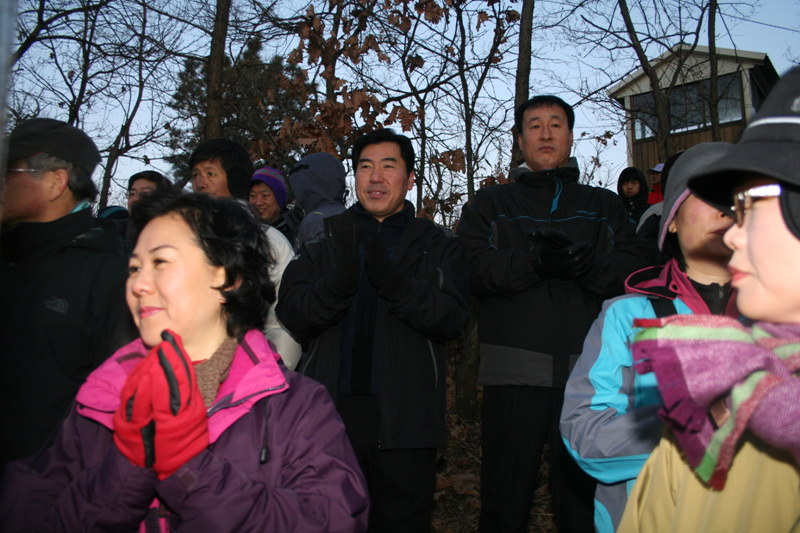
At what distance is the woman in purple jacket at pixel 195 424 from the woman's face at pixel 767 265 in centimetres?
116

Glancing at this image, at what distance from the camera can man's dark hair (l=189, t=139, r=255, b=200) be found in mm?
3972

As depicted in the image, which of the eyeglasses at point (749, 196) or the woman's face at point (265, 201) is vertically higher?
the woman's face at point (265, 201)

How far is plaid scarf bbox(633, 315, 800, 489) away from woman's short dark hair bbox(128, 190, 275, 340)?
4.19ft

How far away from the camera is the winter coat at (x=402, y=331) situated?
113 inches

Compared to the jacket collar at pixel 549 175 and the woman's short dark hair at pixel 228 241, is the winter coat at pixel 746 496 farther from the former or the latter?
the jacket collar at pixel 549 175

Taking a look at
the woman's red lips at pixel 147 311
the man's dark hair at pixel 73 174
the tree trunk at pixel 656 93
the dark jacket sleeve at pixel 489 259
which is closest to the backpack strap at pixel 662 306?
the dark jacket sleeve at pixel 489 259

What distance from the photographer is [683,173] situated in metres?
2.08

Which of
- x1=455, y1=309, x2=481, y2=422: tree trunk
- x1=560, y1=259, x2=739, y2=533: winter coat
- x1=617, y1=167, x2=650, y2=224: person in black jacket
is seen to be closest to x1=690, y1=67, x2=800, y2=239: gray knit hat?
x1=560, y1=259, x2=739, y2=533: winter coat

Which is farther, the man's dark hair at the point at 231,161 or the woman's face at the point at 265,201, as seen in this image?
the woman's face at the point at 265,201

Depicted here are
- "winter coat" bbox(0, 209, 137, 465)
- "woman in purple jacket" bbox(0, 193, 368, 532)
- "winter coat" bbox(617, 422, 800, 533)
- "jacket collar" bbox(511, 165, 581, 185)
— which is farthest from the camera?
"jacket collar" bbox(511, 165, 581, 185)

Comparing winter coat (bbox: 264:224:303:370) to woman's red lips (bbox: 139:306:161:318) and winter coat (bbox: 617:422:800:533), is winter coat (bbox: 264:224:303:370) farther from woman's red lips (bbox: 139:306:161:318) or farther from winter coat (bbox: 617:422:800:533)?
Answer: winter coat (bbox: 617:422:800:533)

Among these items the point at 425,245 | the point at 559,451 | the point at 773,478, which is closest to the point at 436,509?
the point at 559,451

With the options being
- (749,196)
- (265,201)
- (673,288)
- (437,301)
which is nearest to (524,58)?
(265,201)

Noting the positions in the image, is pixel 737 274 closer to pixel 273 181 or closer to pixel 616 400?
pixel 616 400
